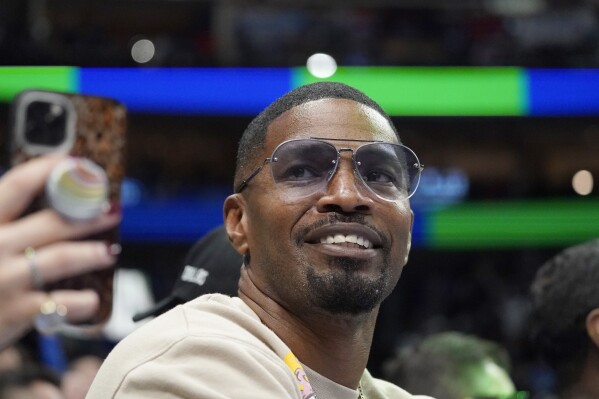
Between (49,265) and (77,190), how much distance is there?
8.1 inches

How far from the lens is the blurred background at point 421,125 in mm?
7375

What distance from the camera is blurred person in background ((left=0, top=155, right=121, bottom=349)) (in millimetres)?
2439

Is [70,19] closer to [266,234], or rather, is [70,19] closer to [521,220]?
[521,220]

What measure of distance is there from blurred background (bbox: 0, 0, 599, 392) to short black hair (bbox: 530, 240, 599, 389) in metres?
4.08

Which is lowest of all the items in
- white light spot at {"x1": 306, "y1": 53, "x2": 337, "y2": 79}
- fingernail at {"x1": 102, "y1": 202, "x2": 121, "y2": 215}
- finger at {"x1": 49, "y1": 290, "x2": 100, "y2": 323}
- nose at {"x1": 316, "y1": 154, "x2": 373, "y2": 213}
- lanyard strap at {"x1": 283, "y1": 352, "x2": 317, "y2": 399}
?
lanyard strap at {"x1": 283, "y1": 352, "x2": 317, "y2": 399}

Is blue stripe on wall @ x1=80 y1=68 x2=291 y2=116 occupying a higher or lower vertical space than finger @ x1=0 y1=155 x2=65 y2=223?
higher

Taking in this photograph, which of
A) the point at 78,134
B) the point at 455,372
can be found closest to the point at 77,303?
the point at 78,134

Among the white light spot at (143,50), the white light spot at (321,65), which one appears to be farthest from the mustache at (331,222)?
the white light spot at (143,50)

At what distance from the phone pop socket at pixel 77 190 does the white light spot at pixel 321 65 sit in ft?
15.4

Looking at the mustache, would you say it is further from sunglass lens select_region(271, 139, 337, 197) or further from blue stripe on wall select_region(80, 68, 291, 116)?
blue stripe on wall select_region(80, 68, 291, 116)

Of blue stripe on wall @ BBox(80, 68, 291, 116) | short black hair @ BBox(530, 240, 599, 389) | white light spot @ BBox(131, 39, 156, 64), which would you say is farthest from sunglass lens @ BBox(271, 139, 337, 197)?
white light spot @ BBox(131, 39, 156, 64)

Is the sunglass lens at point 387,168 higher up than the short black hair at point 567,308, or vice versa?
the short black hair at point 567,308

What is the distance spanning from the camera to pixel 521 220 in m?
8.38

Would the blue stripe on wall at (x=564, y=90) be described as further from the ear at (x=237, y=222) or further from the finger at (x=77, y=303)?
the ear at (x=237, y=222)
